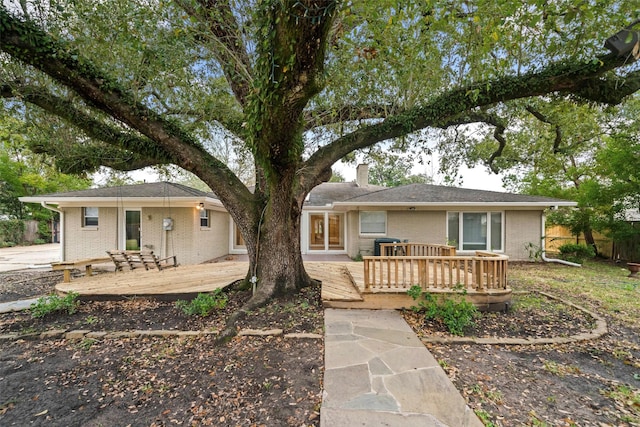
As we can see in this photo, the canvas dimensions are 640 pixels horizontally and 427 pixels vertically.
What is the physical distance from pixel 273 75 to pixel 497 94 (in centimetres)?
397

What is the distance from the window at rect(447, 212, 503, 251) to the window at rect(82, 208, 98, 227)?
14.2 m

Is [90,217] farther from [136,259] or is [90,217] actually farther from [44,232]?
[44,232]

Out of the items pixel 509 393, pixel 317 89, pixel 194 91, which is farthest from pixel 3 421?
pixel 194 91

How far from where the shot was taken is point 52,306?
4.71 meters

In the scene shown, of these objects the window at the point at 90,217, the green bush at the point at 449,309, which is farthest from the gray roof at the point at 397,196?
the green bush at the point at 449,309

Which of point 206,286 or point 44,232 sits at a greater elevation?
point 44,232

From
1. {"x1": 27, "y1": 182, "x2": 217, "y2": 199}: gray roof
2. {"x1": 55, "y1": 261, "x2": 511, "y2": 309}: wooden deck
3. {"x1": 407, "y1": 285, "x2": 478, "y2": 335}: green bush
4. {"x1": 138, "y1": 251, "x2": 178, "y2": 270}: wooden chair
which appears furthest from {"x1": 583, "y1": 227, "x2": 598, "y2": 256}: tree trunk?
{"x1": 138, "y1": 251, "x2": 178, "y2": 270}: wooden chair

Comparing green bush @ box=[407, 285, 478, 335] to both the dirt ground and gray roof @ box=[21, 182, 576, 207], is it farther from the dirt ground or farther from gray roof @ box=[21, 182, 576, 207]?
gray roof @ box=[21, 182, 576, 207]

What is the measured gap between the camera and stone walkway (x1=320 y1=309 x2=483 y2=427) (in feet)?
7.22

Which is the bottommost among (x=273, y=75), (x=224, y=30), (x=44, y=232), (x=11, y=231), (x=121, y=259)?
(x=121, y=259)

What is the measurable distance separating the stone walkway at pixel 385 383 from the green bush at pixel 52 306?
4858 millimetres

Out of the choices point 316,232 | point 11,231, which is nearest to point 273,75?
point 316,232

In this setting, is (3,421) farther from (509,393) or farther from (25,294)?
(25,294)

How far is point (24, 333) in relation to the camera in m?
4.05
